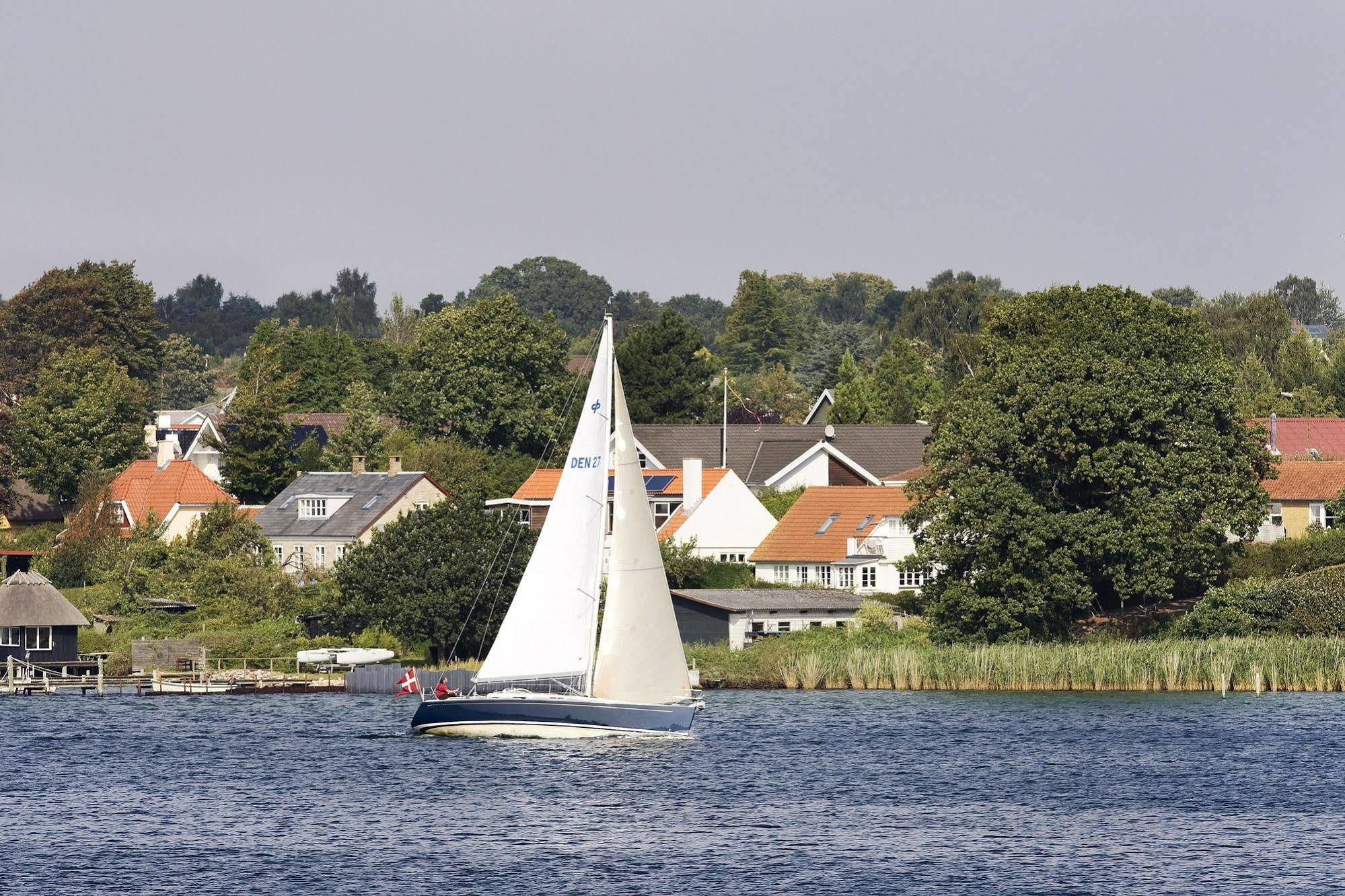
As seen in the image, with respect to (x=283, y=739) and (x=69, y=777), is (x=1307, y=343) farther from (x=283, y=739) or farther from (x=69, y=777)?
(x=69, y=777)

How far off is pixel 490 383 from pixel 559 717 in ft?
259

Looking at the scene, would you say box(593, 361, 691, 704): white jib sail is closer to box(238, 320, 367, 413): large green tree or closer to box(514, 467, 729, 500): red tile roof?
box(514, 467, 729, 500): red tile roof

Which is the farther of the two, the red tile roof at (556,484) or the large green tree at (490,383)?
the large green tree at (490,383)

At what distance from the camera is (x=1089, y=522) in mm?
81188

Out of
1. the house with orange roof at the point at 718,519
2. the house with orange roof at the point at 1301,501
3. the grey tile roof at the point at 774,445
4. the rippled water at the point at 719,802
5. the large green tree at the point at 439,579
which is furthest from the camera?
the grey tile roof at the point at 774,445

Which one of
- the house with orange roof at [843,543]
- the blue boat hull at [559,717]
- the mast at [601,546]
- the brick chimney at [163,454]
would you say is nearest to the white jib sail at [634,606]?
the mast at [601,546]

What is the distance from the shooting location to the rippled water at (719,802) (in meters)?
41.7

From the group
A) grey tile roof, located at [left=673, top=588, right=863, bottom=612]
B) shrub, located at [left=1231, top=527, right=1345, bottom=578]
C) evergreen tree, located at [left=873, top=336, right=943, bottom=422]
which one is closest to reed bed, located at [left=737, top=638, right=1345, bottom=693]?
grey tile roof, located at [left=673, top=588, right=863, bottom=612]

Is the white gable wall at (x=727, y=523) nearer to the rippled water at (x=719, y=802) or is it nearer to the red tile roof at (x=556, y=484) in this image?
the red tile roof at (x=556, y=484)

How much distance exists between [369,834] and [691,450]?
8593 centimetres

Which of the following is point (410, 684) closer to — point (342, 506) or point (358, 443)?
point (342, 506)

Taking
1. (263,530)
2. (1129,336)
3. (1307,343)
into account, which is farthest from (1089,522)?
(1307,343)

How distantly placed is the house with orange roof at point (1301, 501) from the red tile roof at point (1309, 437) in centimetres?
1545

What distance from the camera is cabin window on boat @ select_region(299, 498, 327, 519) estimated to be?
112625 millimetres
